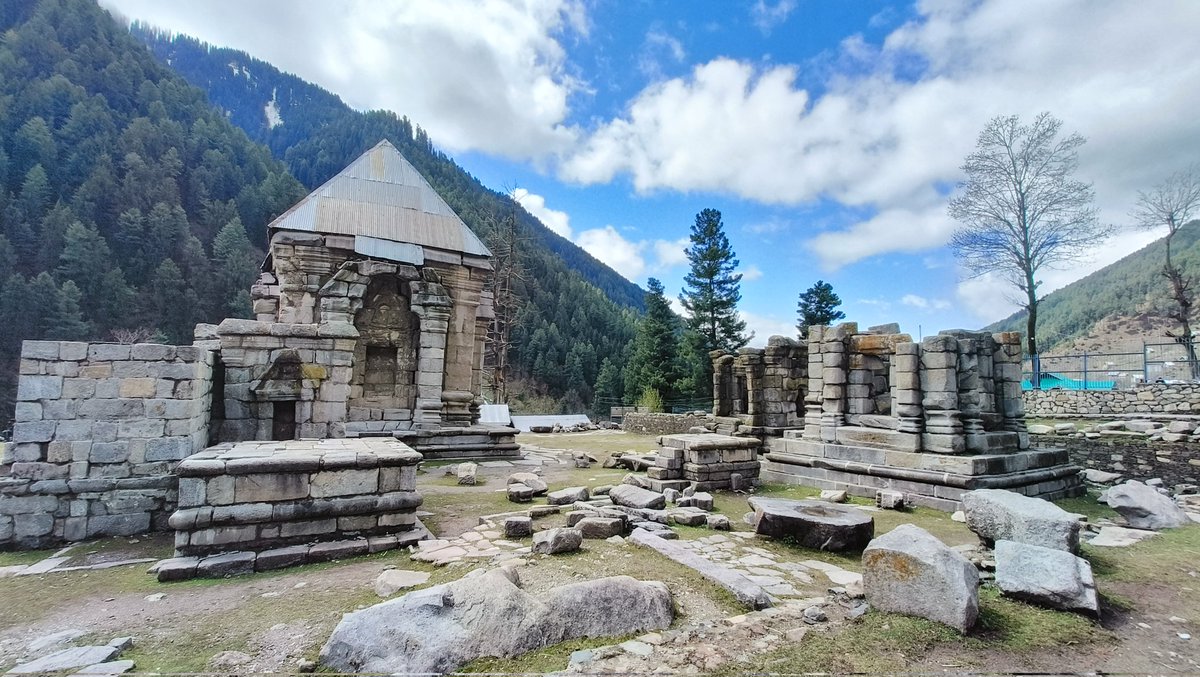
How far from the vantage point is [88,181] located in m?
55.8

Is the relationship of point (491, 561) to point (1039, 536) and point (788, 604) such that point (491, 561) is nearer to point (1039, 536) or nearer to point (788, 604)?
point (788, 604)

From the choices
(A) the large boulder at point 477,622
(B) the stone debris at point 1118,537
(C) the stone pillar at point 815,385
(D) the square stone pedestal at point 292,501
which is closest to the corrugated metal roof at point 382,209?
(C) the stone pillar at point 815,385

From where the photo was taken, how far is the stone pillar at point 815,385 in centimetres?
955

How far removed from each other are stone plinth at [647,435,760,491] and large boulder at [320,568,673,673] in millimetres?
4962

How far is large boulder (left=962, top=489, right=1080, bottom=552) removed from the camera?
4328mm

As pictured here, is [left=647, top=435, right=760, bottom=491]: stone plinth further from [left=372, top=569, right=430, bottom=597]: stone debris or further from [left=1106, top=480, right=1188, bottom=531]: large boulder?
[left=372, top=569, right=430, bottom=597]: stone debris

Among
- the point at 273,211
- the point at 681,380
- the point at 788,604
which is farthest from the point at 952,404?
the point at 273,211

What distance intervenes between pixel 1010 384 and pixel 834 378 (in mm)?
2607

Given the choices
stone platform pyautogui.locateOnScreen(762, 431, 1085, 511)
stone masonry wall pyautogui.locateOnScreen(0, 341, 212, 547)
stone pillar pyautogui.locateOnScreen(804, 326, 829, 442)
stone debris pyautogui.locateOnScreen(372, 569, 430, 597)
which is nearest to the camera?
stone debris pyautogui.locateOnScreen(372, 569, 430, 597)

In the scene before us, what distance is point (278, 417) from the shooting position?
7125 millimetres

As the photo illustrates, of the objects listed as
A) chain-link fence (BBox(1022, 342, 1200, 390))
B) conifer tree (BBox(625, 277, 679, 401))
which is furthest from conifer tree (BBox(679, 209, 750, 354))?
chain-link fence (BBox(1022, 342, 1200, 390))

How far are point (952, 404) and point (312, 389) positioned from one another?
934 cm

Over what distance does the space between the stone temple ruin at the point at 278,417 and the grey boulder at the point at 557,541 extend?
1.35 meters

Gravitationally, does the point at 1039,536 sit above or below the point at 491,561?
above
